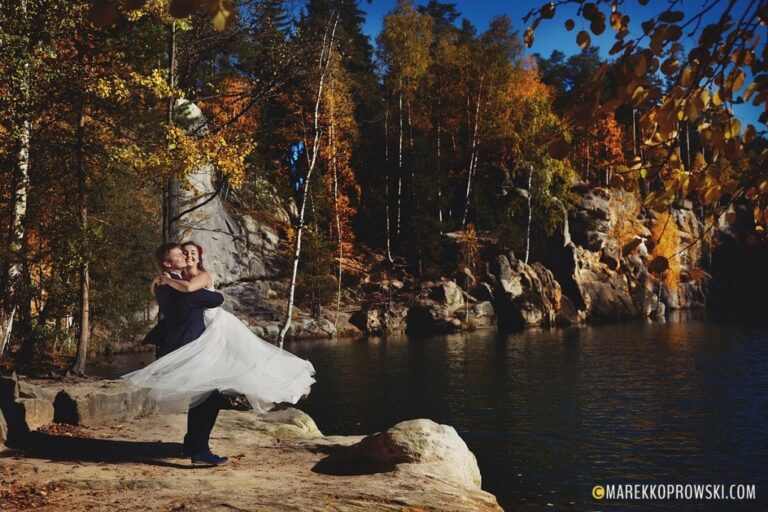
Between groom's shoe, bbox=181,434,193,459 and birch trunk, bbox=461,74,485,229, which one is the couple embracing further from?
birch trunk, bbox=461,74,485,229

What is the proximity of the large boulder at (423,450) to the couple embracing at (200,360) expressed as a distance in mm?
1282

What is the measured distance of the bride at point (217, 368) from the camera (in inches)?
265

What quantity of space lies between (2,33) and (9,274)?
14.8 feet

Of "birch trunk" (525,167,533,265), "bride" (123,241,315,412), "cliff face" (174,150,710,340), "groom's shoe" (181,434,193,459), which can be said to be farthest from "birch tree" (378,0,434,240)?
"groom's shoe" (181,434,193,459)

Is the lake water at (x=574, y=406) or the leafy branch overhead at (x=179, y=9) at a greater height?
the leafy branch overhead at (x=179, y=9)

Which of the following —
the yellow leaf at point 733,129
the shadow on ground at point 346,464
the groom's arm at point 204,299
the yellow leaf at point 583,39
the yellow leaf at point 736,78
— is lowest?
the shadow on ground at point 346,464

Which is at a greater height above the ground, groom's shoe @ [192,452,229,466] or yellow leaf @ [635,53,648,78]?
yellow leaf @ [635,53,648,78]

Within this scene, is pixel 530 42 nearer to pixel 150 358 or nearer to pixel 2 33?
pixel 2 33

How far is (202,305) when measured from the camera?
23.5 feet

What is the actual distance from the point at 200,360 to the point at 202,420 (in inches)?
25.6

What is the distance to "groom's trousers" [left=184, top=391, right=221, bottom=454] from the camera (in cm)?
694

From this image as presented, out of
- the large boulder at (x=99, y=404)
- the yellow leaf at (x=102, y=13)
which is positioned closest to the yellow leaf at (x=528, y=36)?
the yellow leaf at (x=102, y=13)

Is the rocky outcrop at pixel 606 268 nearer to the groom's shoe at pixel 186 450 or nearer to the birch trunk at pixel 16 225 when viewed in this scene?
the birch trunk at pixel 16 225

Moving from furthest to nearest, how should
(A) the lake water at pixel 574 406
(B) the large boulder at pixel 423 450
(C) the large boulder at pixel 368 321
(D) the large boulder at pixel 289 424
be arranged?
(C) the large boulder at pixel 368 321
(A) the lake water at pixel 574 406
(D) the large boulder at pixel 289 424
(B) the large boulder at pixel 423 450
